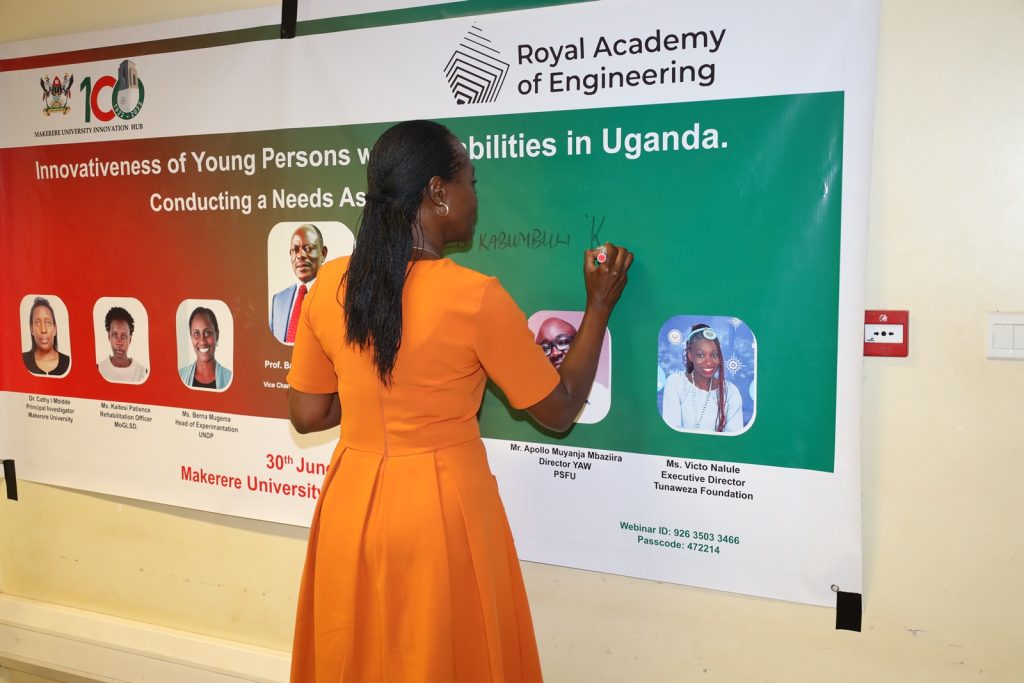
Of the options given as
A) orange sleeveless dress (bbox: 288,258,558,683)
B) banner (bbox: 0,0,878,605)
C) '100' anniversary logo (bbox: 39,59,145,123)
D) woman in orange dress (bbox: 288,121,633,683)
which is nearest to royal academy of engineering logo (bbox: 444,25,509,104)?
banner (bbox: 0,0,878,605)

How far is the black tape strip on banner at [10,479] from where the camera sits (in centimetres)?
250

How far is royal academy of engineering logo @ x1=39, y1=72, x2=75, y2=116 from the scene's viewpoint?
2.29 m

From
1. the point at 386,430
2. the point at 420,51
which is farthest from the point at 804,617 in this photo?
the point at 420,51

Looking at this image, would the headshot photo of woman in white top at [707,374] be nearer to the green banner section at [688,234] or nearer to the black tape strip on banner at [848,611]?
the green banner section at [688,234]

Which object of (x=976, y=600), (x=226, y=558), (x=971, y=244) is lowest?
(x=226, y=558)

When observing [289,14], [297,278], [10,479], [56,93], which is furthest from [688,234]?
[10,479]

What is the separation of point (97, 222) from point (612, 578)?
6.14 ft

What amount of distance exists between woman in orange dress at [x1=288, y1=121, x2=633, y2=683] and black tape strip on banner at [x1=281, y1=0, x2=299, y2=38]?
898 mm

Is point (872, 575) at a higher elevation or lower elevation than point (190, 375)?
lower

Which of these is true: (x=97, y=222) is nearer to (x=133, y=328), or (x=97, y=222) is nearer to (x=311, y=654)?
(x=133, y=328)

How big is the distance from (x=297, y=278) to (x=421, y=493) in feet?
3.10

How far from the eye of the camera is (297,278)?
79.9 inches

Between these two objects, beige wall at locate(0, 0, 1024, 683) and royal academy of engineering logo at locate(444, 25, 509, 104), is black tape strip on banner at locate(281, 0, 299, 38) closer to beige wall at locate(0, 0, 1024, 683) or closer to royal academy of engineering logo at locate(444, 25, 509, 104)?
royal academy of engineering logo at locate(444, 25, 509, 104)

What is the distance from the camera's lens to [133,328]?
226cm
